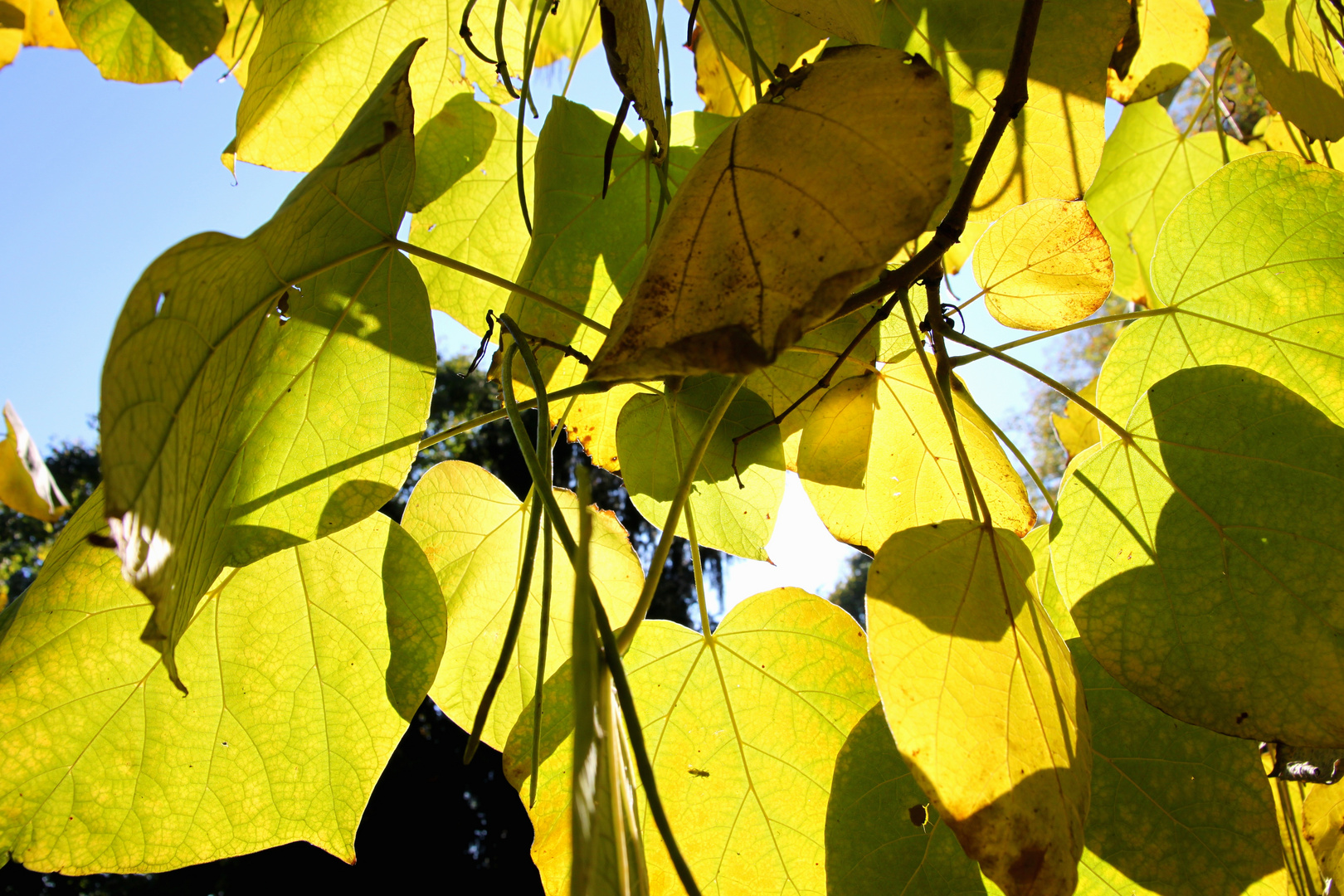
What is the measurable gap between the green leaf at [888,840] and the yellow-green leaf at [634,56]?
233 mm

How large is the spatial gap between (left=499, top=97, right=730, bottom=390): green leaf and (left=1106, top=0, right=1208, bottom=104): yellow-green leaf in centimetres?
25

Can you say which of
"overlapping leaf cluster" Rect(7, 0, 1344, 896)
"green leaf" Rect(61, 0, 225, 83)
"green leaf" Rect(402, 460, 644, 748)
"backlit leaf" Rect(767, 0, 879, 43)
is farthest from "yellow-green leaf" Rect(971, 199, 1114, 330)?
"green leaf" Rect(61, 0, 225, 83)

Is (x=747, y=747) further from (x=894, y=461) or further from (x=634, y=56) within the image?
(x=634, y=56)

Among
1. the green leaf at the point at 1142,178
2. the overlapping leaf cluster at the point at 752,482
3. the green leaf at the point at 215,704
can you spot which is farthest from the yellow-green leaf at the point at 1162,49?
the green leaf at the point at 215,704

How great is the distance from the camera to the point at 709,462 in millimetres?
368

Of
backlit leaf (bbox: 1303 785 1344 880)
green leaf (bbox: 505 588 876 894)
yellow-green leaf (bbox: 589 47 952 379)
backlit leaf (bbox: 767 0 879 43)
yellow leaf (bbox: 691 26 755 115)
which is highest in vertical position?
yellow leaf (bbox: 691 26 755 115)

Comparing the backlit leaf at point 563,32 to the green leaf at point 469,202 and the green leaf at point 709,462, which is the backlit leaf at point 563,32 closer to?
the green leaf at point 469,202

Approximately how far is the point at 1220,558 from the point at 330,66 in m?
0.45

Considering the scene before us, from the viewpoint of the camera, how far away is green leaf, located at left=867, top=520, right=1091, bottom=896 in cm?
23

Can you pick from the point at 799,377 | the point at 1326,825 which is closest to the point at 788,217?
the point at 799,377

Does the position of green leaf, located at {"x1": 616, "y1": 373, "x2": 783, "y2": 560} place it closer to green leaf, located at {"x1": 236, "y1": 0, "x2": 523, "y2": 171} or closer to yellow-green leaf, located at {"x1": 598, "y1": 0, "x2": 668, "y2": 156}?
yellow-green leaf, located at {"x1": 598, "y1": 0, "x2": 668, "y2": 156}

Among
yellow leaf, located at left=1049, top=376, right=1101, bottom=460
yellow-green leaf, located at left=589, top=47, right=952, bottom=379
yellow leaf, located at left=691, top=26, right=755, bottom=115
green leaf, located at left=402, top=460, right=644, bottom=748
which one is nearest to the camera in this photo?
yellow-green leaf, located at left=589, top=47, right=952, bottom=379

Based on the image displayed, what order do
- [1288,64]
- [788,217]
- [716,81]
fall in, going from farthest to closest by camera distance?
[716,81] < [1288,64] < [788,217]

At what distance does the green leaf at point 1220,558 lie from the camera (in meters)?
0.26
